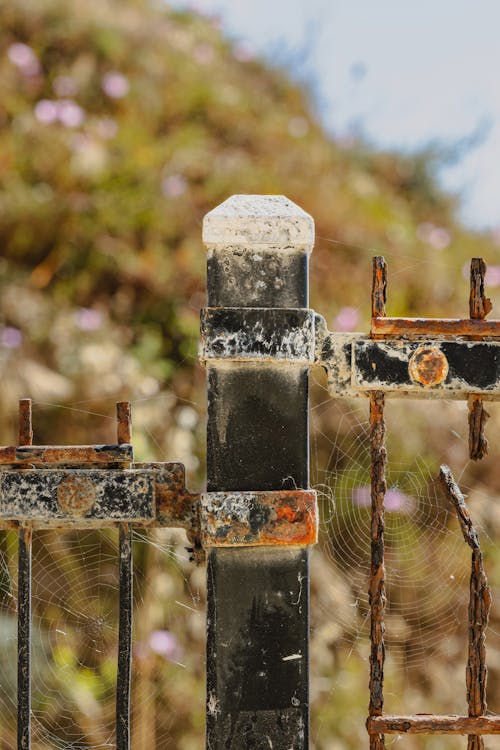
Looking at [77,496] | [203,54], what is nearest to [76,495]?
[77,496]

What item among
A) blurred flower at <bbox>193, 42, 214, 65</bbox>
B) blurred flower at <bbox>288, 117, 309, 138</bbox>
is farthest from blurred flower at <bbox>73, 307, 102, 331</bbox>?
blurred flower at <bbox>193, 42, 214, 65</bbox>

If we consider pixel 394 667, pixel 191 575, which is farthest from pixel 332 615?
pixel 191 575

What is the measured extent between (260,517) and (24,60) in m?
5.62

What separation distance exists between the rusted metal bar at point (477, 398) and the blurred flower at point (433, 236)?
16.6 ft

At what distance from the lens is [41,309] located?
4.72 m

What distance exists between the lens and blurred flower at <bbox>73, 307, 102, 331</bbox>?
4621 millimetres

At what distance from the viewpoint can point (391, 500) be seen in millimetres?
3820

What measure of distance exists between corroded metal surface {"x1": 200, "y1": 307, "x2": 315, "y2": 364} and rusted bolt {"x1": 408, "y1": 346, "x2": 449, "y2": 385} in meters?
0.22

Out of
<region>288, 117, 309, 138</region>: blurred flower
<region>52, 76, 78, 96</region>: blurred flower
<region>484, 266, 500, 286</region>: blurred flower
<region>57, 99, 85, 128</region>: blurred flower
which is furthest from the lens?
<region>288, 117, 309, 138</region>: blurred flower

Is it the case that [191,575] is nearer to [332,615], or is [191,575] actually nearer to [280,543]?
[332,615]

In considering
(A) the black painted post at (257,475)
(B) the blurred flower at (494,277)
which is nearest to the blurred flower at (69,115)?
(B) the blurred flower at (494,277)

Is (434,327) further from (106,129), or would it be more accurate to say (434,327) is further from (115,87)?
(115,87)

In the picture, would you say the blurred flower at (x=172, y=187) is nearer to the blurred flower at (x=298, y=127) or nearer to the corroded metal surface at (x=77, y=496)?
the blurred flower at (x=298, y=127)

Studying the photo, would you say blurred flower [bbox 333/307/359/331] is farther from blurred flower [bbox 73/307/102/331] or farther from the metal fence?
the metal fence
